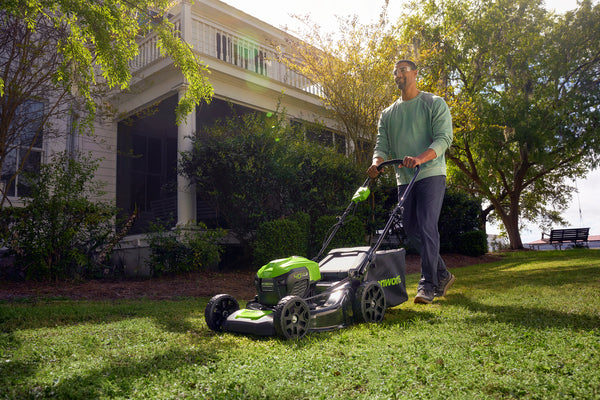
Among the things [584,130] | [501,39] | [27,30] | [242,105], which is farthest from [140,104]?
[584,130]

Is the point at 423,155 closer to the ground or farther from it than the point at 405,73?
closer to the ground

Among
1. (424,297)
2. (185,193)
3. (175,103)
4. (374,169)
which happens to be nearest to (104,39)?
(374,169)

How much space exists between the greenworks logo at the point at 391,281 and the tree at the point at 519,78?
40.9 feet

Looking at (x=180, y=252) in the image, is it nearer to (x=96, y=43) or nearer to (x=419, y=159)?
(x=96, y=43)

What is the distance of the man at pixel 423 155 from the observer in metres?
4.19

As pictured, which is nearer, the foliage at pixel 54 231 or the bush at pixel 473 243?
the foliage at pixel 54 231

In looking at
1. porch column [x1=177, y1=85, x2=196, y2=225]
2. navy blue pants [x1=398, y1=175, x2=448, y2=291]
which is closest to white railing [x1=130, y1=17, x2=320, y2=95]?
porch column [x1=177, y1=85, x2=196, y2=225]

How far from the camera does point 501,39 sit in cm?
1705

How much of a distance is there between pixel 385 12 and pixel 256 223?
6.43 m

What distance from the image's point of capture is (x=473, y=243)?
1246 cm

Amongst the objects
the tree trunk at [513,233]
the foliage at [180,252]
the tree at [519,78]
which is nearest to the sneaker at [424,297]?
the foliage at [180,252]

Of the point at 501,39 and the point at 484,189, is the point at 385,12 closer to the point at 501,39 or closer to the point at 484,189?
the point at 501,39

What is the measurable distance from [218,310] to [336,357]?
128 centimetres

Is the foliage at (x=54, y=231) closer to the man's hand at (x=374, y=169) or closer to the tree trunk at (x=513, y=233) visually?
the man's hand at (x=374, y=169)
